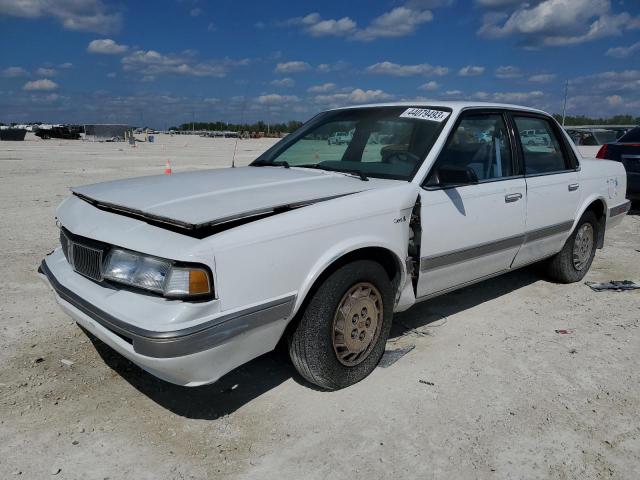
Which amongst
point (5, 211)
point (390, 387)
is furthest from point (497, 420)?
point (5, 211)

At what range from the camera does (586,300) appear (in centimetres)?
476

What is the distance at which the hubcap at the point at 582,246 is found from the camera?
5086mm

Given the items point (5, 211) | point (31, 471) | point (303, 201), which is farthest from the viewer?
point (5, 211)

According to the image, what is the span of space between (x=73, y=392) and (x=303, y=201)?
5.77ft

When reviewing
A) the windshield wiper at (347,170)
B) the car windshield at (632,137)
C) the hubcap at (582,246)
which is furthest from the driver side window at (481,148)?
the car windshield at (632,137)

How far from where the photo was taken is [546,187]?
14.3 feet

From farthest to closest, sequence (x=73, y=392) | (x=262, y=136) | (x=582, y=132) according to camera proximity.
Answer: (x=262, y=136) < (x=582, y=132) < (x=73, y=392)

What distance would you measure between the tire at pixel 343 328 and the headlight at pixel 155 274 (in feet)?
2.27

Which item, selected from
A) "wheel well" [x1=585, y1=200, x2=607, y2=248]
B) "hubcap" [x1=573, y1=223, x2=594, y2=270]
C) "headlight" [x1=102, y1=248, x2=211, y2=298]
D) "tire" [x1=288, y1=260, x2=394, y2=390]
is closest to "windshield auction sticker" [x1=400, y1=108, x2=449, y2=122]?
"tire" [x1=288, y1=260, x2=394, y2=390]

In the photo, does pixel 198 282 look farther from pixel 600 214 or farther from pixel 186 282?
pixel 600 214

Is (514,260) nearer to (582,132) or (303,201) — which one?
(303,201)

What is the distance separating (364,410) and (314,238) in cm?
102

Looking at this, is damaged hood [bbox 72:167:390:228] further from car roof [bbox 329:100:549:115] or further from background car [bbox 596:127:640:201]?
background car [bbox 596:127:640:201]

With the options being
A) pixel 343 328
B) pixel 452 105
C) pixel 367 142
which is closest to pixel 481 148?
pixel 452 105
